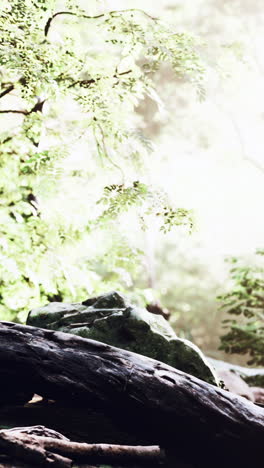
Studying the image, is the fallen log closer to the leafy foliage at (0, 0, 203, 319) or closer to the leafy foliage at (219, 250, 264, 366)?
the leafy foliage at (0, 0, 203, 319)

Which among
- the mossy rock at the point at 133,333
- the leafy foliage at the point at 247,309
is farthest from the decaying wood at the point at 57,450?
the leafy foliage at the point at 247,309

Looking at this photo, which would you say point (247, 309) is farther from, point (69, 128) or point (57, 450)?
point (57, 450)

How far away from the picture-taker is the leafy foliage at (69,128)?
15.7ft

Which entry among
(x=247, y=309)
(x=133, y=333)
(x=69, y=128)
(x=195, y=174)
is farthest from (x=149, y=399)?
(x=195, y=174)

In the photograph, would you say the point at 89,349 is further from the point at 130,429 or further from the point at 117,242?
the point at 117,242

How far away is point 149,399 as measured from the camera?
4250 millimetres

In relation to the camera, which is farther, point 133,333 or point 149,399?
point 133,333

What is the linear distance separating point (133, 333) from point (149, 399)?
3.43ft

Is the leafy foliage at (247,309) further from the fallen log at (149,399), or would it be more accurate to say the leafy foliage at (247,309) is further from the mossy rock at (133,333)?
the fallen log at (149,399)

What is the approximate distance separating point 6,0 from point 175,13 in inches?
559

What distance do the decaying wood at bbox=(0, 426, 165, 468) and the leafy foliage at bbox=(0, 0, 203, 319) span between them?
2343 mm

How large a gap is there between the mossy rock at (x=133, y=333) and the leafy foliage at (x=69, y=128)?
2.48ft

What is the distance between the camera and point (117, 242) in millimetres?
7016

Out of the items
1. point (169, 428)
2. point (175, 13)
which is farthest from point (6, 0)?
point (175, 13)
